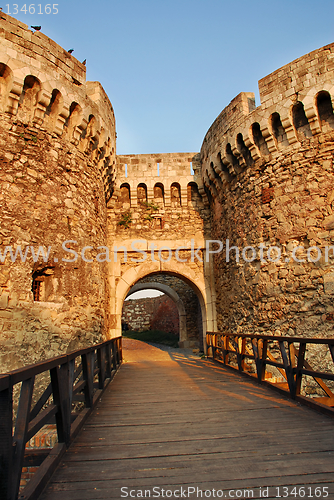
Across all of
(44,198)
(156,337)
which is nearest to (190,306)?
(156,337)

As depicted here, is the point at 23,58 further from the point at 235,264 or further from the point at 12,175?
the point at 235,264

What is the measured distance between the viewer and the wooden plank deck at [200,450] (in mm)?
1649

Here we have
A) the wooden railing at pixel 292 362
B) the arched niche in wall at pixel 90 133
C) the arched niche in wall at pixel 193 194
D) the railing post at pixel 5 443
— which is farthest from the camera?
the arched niche in wall at pixel 193 194

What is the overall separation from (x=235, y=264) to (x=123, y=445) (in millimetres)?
5352

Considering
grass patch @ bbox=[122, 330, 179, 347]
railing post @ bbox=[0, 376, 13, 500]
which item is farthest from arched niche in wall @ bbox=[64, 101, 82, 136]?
grass patch @ bbox=[122, 330, 179, 347]

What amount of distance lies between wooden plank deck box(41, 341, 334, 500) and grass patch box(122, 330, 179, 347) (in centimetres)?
1184

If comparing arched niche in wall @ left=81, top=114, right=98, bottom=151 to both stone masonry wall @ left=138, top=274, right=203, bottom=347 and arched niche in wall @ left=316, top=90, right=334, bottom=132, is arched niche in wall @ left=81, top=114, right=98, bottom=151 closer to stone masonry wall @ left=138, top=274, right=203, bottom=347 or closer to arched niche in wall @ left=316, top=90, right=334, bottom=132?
arched niche in wall @ left=316, top=90, right=334, bottom=132

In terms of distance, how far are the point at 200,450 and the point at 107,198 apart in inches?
276

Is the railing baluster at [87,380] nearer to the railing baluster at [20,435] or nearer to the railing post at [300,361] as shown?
the railing baluster at [20,435]

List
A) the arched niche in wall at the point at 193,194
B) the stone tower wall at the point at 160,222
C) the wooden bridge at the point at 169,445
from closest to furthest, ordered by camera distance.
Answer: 1. the wooden bridge at the point at 169,445
2. the stone tower wall at the point at 160,222
3. the arched niche in wall at the point at 193,194

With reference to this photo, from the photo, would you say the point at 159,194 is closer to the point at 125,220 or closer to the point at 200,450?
the point at 125,220

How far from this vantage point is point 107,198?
838 cm

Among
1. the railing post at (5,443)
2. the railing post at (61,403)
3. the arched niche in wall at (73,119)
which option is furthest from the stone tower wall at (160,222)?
the railing post at (5,443)

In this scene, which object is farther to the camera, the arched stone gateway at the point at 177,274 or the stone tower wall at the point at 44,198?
the arched stone gateway at the point at 177,274
